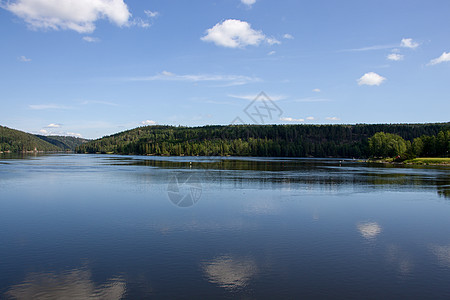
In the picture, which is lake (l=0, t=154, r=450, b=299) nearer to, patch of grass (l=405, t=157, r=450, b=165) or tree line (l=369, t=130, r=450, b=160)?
patch of grass (l=405, t=157, r=450, b=165)

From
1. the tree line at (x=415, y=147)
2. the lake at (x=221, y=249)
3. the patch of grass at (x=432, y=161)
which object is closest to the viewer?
the lake at (x=221, y=249)

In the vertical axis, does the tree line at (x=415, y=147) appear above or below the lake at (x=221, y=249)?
above

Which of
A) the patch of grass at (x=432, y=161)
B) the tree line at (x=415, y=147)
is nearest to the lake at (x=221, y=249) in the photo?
the patch of grass at (x=432, y=161)

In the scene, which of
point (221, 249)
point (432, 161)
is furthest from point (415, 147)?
point (221, 249)

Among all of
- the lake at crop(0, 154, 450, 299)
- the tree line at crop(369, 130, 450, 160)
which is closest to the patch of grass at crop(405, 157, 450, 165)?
the tree line at crop(369, 130, 450, 160)

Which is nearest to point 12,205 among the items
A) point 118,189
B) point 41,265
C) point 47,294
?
point 118,189

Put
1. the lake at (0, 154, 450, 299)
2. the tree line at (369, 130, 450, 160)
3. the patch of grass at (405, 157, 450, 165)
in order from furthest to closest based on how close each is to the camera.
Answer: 1. the tree line at (369, 130, 450, 160)
2. the patch of grass at (405, 157, 450, 165)
3. the lake at (0, 154, 450, 299)

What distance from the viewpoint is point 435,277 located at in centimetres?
1381

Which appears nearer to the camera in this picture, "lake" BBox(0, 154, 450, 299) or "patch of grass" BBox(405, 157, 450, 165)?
"lake" BBox(0, 154, 450, 299)

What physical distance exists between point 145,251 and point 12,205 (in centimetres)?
1849

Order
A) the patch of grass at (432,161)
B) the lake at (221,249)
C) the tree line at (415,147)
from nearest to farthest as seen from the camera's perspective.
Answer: the lake at (221,249) < the patch of grass at (432,161) < the tree line at (415,147)

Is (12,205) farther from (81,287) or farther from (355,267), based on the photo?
(355,267)

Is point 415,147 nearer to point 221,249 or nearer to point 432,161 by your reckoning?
point 432,161

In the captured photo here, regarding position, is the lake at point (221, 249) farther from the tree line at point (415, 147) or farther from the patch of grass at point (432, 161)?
the tree line at point (415, 147)
